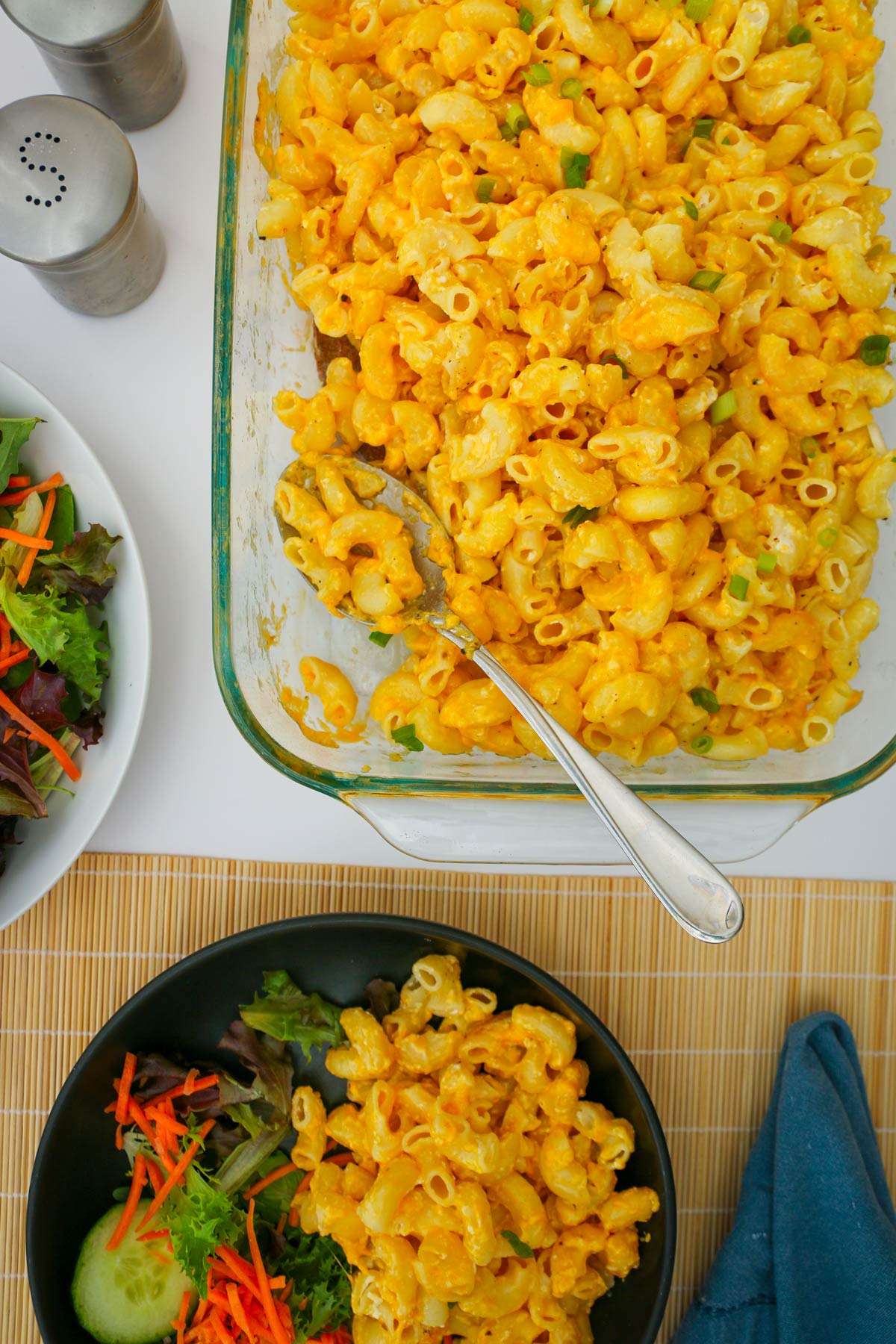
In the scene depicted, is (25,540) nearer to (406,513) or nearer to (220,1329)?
(406,513)

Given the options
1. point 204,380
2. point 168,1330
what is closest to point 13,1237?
point 168,1330

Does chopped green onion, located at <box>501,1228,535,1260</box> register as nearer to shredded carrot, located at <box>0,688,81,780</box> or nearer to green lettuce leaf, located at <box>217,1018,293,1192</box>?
green lettuce leaf, located at <box>217,1018,293,1192</box>

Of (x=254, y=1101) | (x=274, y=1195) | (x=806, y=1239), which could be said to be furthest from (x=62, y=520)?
(x=806, y=1239)

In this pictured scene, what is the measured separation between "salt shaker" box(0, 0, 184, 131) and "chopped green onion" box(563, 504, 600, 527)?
0.70 meters

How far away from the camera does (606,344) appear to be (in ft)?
3.26

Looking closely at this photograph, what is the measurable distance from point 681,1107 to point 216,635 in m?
0.85

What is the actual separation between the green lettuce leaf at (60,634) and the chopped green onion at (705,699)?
0.68m

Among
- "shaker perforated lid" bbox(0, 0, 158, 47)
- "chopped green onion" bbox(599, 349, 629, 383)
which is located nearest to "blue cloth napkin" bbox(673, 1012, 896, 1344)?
"chopped green onion" bbox(599, 349, 629, 383)

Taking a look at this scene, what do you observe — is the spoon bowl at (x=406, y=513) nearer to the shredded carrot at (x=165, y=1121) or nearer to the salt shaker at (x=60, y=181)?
the salt shaker at (x=60, y=181)

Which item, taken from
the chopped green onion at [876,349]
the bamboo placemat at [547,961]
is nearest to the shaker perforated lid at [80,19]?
the chopped green onion at [876,349]

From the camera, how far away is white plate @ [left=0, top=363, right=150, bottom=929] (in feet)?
3.93

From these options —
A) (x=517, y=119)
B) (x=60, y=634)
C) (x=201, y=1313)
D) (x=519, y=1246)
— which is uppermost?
(x=517, y=119)

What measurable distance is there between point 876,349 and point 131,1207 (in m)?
1.27

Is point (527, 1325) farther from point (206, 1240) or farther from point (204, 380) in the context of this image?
point (204, 380)
